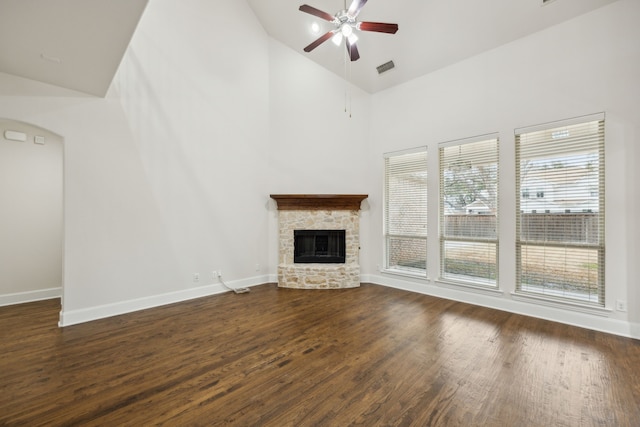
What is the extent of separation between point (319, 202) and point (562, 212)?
371 cm

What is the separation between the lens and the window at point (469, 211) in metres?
4.23

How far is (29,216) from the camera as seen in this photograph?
431cm

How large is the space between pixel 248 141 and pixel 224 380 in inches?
166

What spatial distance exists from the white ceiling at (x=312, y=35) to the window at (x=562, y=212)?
5.07 feet

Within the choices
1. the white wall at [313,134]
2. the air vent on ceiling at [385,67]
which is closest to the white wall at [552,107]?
the air vent on ceiling at [385,67]

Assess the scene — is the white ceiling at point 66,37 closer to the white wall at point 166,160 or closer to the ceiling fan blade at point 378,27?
the white wall at point 166,160

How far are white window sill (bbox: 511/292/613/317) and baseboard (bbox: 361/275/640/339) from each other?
4cm

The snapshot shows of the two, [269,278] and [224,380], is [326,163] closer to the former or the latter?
[269,278]

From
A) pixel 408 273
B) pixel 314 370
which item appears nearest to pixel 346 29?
pixel 314 370

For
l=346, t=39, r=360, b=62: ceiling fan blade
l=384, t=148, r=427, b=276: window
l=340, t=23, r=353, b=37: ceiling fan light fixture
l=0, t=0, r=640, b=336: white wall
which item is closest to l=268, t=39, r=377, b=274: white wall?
l=0, t=0, r=640, b=336: white wall

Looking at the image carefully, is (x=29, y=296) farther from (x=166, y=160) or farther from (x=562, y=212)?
(x=562, y=212)

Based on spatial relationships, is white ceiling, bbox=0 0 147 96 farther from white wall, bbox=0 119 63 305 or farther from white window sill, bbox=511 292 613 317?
white window sill, bbox=511 292 613 317

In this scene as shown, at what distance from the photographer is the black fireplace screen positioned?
553 centimetres

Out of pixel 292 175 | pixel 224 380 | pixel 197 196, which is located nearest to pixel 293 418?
pixel 224 380
